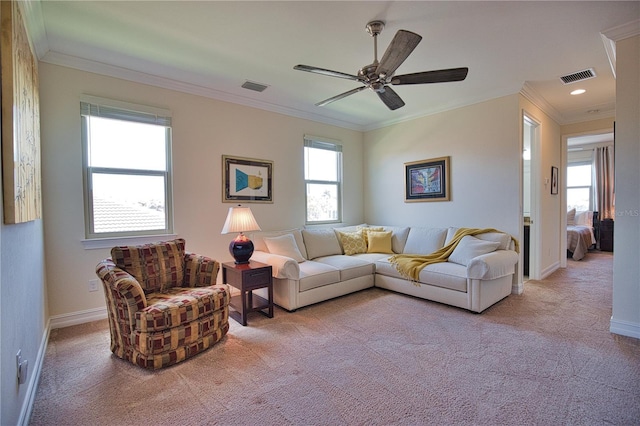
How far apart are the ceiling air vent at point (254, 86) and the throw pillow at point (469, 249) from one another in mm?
→ 3204

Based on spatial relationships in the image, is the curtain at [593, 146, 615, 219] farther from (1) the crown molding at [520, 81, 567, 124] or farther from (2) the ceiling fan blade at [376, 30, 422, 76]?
(2) the ceiling fan blade at [376, 30, 422, 76]

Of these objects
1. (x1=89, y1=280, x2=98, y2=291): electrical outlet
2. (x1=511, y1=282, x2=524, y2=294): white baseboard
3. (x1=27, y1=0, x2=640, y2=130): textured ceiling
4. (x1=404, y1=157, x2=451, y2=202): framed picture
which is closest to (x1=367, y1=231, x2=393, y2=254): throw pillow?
(x1=404, y1=157, x2=451, y2=202): framed picture

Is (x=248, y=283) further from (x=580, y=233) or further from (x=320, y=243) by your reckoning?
(x=580, y=233)

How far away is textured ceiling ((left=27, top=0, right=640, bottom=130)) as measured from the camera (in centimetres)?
237

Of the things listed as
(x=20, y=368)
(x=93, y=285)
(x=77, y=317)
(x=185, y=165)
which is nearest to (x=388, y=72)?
(x=185, y=165)

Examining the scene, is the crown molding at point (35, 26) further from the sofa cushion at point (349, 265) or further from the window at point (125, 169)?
the sofa cushion at point (349, 265)

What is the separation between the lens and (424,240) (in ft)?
14.7

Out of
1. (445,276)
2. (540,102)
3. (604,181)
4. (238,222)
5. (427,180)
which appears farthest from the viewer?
(604,181)

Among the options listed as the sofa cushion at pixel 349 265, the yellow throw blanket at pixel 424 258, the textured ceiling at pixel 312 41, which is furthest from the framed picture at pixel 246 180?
the yellow throw blanket at pixel 424 258

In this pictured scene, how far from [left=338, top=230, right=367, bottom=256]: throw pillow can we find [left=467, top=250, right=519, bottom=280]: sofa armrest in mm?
1747

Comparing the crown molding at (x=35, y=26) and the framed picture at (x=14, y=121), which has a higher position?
the crown molding at (x=35, y=26)

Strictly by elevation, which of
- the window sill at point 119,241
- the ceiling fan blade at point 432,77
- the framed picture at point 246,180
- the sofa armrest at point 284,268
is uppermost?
the ceiling fan blade at point 432,77

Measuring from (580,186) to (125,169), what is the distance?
10.2 metres

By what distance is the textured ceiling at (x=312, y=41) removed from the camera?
7.77ft
